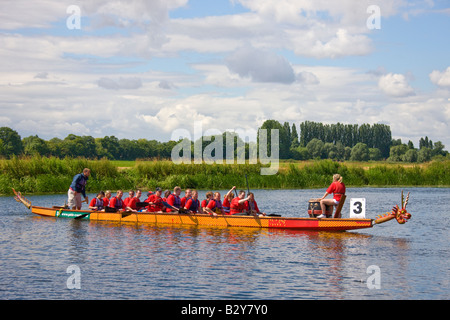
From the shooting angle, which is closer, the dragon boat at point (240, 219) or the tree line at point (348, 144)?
the dragon boat at point (240, 219)

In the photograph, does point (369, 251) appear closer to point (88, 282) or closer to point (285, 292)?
point (285, 292)

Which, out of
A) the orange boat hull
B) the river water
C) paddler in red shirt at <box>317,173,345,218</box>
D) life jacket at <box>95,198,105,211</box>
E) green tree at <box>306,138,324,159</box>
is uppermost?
green tree at <box>306,138,324,159</box>

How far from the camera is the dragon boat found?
21.3 metres

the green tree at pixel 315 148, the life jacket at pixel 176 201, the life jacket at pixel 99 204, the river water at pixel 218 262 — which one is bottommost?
the river water at pixel 218 262

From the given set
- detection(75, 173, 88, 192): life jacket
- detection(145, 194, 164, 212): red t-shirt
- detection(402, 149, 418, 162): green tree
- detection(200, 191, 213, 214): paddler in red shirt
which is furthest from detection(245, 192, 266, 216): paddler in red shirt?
detection(402, 149, 418, 162): green tree

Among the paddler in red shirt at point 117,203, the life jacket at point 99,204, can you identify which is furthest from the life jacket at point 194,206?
the life jacket at point 99,204

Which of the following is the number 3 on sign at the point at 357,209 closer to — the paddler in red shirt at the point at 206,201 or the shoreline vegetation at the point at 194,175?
the paddler in red shirt at the point at 206,201

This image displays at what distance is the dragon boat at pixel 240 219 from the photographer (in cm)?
2127

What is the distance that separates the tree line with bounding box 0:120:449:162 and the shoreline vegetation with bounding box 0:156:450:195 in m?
44.3

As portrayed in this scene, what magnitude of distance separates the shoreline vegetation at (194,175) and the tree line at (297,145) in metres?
44.3

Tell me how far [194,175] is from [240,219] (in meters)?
25.3

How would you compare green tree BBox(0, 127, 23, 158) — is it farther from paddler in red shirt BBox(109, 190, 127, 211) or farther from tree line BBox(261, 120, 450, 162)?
paddler in red shirt BBox(109, 190, 127, 211)

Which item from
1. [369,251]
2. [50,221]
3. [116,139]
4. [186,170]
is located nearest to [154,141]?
[116,139]

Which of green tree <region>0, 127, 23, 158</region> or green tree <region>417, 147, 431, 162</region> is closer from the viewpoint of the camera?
green tree <region>0, 127, 23, 158</region>
